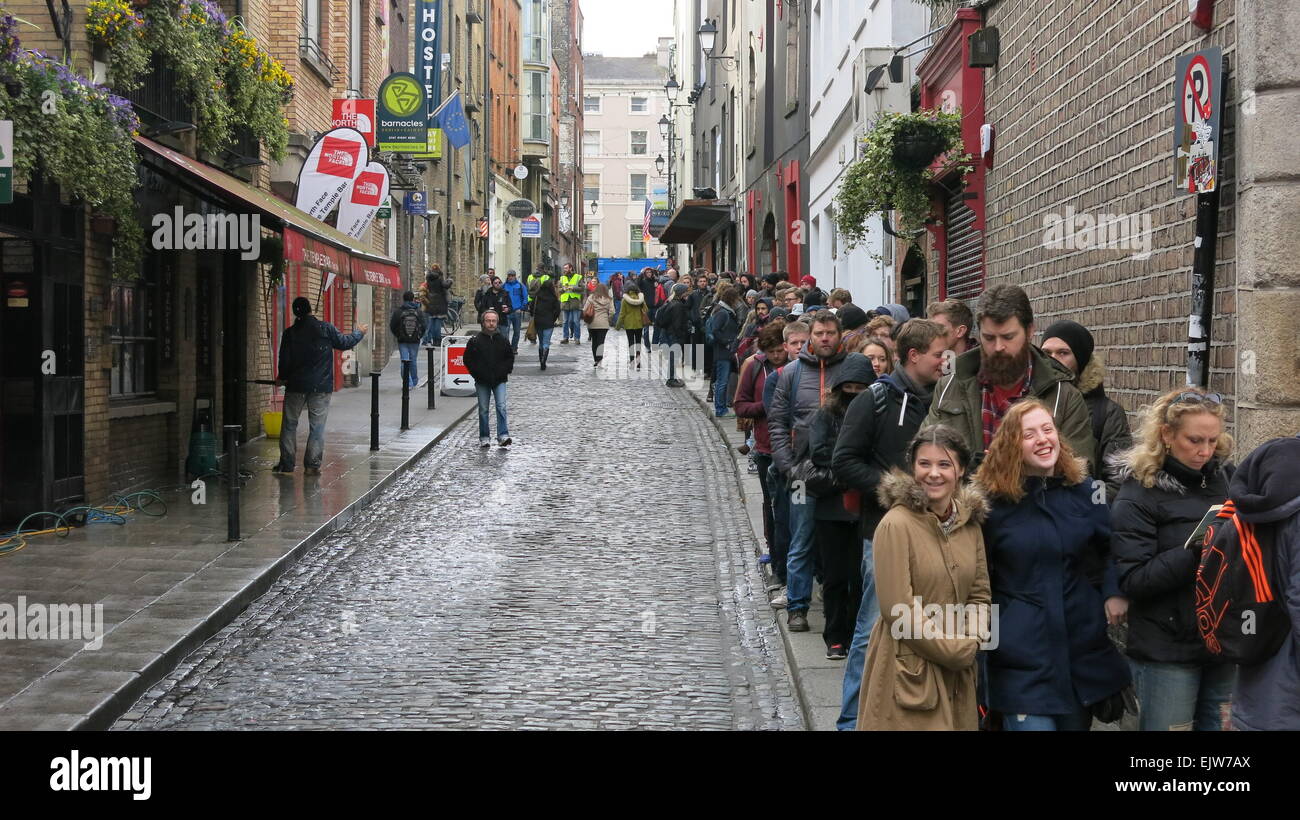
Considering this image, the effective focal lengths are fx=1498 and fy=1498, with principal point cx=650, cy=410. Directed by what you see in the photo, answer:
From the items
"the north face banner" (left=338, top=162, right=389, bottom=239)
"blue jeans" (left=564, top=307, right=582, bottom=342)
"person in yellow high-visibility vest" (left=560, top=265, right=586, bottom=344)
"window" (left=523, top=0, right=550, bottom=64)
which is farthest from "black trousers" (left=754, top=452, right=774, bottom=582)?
"window" (left=523, top=0, right=550, bottom=64)

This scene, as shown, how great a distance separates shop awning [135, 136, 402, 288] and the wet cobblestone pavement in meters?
2.13

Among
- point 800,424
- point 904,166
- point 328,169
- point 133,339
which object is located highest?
point 328,169

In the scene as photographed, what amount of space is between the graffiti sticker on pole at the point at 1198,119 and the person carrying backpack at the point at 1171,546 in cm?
195

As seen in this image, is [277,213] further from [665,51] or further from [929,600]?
[665,51]

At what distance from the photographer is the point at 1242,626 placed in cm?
420

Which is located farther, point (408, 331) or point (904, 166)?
point (408, 331)

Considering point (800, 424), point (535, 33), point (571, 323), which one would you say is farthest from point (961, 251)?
point (535, 33)

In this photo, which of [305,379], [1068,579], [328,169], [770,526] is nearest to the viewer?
[1068,579]

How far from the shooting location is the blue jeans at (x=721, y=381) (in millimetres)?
18766

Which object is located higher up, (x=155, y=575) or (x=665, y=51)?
(x=665, y=51)

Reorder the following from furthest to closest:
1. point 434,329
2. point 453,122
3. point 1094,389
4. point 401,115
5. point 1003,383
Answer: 1. point 453,122
2. point 434,329
3. point 401,115
4. point 1094,389
5. point 1003,383

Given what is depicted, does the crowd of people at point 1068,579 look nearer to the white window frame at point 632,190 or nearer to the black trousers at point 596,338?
the black trousers at point 596,338

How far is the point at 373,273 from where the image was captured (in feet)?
49.7

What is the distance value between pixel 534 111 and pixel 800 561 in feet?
182
